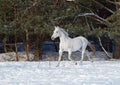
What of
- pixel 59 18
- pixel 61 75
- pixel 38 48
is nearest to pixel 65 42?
pixel 61 75

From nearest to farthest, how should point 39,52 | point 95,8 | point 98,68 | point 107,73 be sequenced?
point 107,73 < point 98,68 < point 95,8 < point 39,52

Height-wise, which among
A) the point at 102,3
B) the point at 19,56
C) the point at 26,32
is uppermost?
the point at 102,3

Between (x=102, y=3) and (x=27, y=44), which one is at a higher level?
(x=102, y=3)

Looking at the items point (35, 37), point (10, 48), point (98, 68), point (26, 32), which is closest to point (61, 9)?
point (26, 32)

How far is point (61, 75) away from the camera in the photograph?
35.8 ft

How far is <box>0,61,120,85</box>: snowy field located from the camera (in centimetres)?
966

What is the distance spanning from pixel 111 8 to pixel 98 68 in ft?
28.9

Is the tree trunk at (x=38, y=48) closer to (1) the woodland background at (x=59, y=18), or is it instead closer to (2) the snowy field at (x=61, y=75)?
(1) the woodland background at (x=59, y=18)

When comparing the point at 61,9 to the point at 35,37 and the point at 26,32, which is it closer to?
the point at 26,32

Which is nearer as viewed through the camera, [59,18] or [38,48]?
[59,18]

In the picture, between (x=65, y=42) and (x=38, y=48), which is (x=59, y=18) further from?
(x=65, y=42)

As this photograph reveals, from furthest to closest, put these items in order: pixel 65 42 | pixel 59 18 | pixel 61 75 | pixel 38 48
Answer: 1. pixel 38 48
2. pixel 59 18
3. pixel 65 42
4. pixel 61 75

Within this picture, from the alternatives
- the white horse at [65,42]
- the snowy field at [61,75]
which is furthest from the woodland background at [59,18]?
the snowy field at [61,75]

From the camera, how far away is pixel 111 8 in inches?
825
